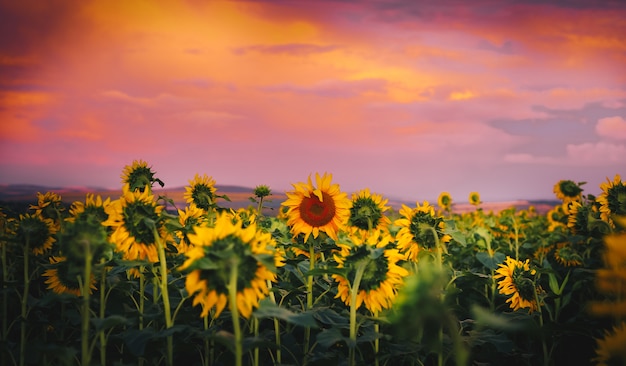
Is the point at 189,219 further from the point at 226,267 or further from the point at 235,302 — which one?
the point at 235,302

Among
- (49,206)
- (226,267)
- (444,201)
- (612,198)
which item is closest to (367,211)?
(226,267)

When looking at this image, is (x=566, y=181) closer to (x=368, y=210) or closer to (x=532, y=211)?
(x=532, y=211)

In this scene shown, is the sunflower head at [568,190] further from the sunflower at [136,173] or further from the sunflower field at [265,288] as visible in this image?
the sunflower at [136,173]

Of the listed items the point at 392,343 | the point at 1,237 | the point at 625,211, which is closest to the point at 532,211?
the point at 625,211

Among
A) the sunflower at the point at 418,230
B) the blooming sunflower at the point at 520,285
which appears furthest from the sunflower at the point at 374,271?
the blooming sunflower at the point at 520,285

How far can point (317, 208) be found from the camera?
3.62 meters

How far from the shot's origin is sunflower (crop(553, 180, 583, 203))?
9484 millimetres

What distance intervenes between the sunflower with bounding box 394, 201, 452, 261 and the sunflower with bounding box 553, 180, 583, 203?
653 cm

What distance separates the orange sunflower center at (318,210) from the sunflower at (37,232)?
67.6 inches

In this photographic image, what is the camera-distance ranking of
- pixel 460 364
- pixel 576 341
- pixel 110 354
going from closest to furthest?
1. pixel 460 364
2. pixel 110 354
3. pixel 576 341

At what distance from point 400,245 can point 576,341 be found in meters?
2.06

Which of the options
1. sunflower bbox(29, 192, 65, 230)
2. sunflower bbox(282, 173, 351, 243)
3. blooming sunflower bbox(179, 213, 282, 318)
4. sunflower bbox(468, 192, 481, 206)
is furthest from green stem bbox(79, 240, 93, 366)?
sunflower bbox(468, 192, 481, 206)

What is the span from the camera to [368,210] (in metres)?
3.73

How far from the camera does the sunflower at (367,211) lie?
12.2 feet
